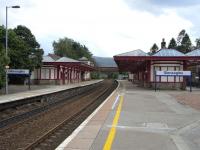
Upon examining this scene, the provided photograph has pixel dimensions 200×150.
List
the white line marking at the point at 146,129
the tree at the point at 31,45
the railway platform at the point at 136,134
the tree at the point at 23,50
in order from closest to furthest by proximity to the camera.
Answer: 1. the railway platform at the point at 136,134
2. the white line marking at the point at 146,129
3. the tree at the point at 23,50
4. the tree at the point at 31,45

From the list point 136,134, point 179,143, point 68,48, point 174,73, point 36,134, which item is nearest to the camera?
point 179,143

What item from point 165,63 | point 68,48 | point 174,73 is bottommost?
point 174,73

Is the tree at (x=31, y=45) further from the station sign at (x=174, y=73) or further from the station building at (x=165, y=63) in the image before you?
the station sign at (x=174, y=73)

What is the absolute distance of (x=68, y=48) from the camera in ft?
537

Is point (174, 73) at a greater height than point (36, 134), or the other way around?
point (174, 73)

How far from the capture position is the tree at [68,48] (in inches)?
6368

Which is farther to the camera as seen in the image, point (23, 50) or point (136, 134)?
point (23, 50)

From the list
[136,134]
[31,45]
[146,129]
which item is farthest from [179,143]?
[31,45]

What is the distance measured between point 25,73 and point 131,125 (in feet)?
102

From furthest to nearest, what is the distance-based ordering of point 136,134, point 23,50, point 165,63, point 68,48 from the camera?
point 68,48 < point 23,50 < point 165,63 < point 136,134

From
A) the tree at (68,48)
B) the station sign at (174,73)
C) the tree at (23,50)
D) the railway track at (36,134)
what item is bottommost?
the railway track at (36,134)

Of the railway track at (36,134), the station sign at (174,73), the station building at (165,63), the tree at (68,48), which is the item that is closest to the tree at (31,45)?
the station building at (165,63)

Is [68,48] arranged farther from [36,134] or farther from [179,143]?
[179,143]

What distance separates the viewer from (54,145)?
1248 cm
